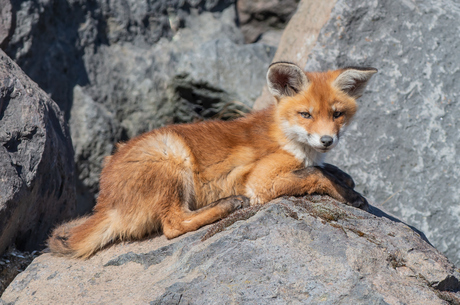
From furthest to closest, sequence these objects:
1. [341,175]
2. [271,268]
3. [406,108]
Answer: [406,108] → [341,175] → [271,268]

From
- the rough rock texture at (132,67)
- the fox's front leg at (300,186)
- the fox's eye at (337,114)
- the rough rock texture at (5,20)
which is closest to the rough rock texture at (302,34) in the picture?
the rough rock texture at (132,67)

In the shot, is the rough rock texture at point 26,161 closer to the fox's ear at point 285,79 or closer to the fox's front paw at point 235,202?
the fox's front paw at point 235,202

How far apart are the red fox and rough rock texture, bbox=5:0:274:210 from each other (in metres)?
3.71

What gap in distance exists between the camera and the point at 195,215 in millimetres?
4754

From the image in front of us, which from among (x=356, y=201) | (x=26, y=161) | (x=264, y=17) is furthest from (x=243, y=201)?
(x=264, y=17)

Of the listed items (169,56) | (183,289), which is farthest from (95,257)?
(169,56)

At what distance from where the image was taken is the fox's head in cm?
481

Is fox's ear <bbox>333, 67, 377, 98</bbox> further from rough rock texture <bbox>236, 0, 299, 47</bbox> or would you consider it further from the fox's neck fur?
rough rock texture <bbox>236, 0, 299, 47</bbox>

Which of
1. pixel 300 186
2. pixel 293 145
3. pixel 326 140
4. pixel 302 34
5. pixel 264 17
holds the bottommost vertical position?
pixel 300 186

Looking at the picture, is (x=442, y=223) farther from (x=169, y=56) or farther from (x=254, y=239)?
A: (x=169, y=56)

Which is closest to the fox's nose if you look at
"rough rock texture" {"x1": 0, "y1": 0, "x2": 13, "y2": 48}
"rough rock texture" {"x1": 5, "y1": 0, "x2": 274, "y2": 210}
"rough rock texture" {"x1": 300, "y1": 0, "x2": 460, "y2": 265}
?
"rough rock texture" {"x1": 300, "y1": 0, "x2": 460, "y2": 265}

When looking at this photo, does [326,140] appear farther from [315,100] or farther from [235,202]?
[235,202]

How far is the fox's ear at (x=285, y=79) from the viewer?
502 cm

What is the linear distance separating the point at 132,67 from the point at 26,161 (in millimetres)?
4773
